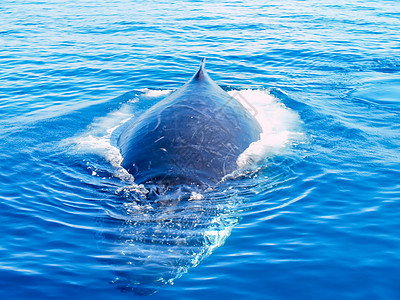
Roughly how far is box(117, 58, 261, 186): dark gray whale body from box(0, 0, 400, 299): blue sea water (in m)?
0.37

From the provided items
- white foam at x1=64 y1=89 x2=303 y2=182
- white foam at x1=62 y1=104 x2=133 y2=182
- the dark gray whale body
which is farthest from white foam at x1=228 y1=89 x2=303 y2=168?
white foam at x1=62 y1=104 x2=133 y2=182

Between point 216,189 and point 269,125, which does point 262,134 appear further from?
point 216,189

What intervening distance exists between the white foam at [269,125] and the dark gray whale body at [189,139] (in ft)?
0.68

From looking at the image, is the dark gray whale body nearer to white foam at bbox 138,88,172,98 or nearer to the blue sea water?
the blue sea water

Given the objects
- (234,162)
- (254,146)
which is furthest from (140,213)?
(254,146)

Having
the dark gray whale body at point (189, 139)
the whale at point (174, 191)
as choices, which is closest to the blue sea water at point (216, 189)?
the whale at point (174, 191)

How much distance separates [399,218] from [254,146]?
3.31 meters

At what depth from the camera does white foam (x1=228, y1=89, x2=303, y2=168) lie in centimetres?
952

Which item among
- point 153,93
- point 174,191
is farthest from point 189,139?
point 153,93

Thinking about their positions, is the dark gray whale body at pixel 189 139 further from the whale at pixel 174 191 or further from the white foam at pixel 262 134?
the white foam at pixel 262 134

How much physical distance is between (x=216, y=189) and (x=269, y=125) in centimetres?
463

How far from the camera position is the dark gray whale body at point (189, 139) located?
26.1ft

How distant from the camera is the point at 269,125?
39.3ft

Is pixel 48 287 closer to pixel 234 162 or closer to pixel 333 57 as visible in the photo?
pixel 234 162
